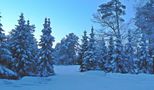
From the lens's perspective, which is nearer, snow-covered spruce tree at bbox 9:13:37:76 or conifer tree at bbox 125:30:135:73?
snow-covered spruce tree at bbox 9:13:37:76

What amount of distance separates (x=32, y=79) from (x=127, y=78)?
26.7 ft

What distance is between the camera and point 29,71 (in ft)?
127

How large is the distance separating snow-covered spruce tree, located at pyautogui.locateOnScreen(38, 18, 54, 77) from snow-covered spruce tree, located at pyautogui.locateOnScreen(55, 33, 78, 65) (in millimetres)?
42760

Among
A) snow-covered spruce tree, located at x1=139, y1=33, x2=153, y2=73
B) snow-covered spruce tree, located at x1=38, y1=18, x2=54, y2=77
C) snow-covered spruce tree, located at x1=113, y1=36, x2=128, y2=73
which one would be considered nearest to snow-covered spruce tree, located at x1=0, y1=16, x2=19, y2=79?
snow-covered spruce tree, located at x1=38, y1=18, x2=54, y2=77

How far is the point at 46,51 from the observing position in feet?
137

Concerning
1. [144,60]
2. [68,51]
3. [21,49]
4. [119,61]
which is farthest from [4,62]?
[68,51]

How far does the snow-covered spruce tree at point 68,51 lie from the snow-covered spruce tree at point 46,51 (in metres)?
42.8

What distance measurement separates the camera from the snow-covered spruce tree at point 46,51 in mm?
41500

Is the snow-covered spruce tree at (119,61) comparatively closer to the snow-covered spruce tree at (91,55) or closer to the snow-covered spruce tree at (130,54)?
the snow-covered spruce tree at (130,54)

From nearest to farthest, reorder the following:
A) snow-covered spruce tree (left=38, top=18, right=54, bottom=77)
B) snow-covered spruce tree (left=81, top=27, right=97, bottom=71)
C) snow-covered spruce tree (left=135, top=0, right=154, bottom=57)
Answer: snow-covered spruce tree (left=135, top=0, right=154, bottom=57), snow-covered spruce tree (left=38, top=18, right=54, bottom=77), snow-covered spruce tree (left=81, top=27, right=97, bottom=71)

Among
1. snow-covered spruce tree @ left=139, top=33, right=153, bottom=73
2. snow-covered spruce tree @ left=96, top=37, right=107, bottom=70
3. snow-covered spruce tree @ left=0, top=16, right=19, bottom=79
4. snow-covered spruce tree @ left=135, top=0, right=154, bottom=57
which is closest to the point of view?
snow-covered spruce tree @ left=0, top=16, right=19, bottom=79

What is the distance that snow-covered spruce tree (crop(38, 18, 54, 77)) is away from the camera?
41.5m

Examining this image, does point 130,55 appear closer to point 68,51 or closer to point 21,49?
point 21,49

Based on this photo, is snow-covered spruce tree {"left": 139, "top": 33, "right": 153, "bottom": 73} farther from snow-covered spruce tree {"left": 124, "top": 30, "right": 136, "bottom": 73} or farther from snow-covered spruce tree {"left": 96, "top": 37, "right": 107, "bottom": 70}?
snow-covered spruce tree {"left": 96, "top": 37, "right": 107, "bottom": 70}
